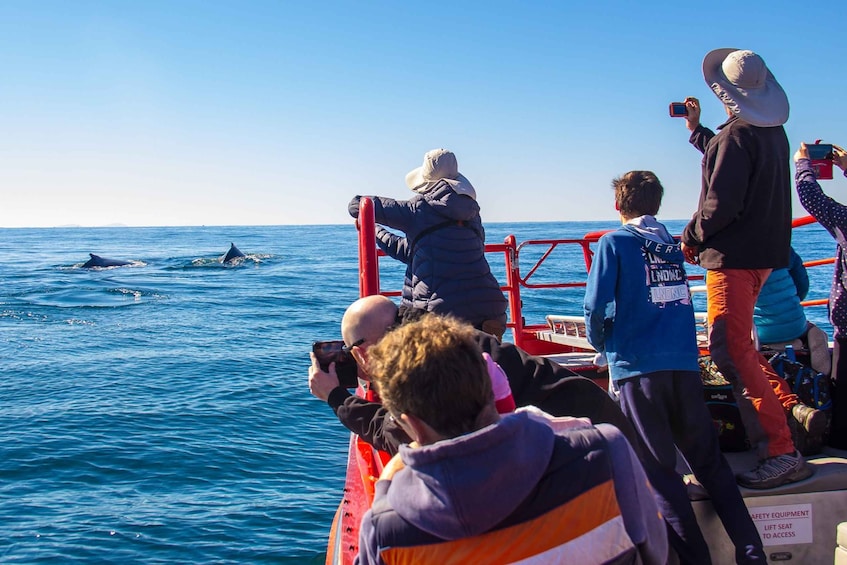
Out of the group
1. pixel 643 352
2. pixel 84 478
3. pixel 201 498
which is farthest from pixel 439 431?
pixel 84 478

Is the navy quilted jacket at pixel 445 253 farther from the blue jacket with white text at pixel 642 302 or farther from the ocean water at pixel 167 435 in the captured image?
the ocean water at pixel 167 435

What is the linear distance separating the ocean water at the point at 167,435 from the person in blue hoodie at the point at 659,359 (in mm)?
4852

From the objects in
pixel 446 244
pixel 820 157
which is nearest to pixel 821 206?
pixel 820 157

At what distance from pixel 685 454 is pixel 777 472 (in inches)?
20.5

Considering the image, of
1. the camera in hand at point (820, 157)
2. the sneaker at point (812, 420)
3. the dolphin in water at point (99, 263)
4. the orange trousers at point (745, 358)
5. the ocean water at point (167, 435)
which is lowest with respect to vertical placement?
the ocean water at point (167, 435)

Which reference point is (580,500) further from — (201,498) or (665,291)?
(201,498)

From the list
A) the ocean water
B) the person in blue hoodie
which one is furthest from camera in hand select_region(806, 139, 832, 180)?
the ocean water

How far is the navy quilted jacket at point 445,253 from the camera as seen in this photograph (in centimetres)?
452

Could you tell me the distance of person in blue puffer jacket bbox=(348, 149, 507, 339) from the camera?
452 centimetres

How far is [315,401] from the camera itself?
44.6 ft

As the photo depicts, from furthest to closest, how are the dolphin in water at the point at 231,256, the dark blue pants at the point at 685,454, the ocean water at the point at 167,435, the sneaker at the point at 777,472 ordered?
the dolphin in water at the point at 231,256
the ocean water at the point at 167,435
the sneaker at the point at 777,472
the dark blue pants at the point at 685,454

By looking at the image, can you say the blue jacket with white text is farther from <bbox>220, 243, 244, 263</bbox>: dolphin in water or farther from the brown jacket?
<bbox>220, 243, 244, 263</bbox>: dolphin in water

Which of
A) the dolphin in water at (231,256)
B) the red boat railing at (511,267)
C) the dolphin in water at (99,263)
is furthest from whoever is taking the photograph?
the dolphin in water at (231,256)

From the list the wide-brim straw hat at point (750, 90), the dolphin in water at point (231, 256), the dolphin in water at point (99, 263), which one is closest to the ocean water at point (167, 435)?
the wide-brim straw hat at point (750, 90)
